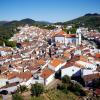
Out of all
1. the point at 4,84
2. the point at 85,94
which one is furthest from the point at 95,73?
the point at 4,84

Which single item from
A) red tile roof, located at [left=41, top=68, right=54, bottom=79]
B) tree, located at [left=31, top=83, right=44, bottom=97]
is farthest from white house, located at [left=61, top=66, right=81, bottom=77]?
tree, located at [left=31, top=83, right=44, bottom=97]

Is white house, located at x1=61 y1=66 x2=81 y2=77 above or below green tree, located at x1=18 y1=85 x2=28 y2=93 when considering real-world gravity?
above

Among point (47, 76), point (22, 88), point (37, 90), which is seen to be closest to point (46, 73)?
point (47, 76)

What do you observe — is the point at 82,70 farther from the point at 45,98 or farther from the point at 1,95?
the point at 1,95

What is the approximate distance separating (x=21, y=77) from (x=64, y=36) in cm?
3051

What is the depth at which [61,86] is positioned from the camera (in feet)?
107

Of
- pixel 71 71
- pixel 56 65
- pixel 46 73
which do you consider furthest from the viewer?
pixel 56 65

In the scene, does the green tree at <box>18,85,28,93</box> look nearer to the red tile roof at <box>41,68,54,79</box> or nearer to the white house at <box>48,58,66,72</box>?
the red tile roof at <box>41,68,54,79</box>

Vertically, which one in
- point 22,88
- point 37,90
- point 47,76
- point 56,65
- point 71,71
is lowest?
point 22,88

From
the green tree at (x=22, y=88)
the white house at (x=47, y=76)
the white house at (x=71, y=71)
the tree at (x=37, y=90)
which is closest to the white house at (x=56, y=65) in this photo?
the white house at (x=47, y=76)

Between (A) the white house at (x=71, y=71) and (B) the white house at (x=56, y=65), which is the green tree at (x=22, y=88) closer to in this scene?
(A) the white house at (x=71, y=71)

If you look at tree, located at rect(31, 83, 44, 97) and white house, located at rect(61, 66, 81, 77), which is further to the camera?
white house, located at rect(61, 66, 81, 77)

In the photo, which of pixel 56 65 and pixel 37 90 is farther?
pixel 56 65

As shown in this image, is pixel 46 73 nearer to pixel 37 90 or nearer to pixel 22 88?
pixel 22 88
